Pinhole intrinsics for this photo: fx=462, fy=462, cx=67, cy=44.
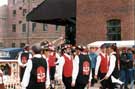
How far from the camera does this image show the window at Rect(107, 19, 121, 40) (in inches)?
1197

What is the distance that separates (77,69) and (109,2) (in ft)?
60.3

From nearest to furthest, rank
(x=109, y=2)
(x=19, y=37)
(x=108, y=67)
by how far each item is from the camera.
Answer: (x=108, y=67) < (x=109, y=2) < (x=19, y=37)

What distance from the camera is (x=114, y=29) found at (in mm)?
30688

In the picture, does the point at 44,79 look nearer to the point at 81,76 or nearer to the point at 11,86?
the point at 81,76

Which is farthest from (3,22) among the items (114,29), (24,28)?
(114,29)

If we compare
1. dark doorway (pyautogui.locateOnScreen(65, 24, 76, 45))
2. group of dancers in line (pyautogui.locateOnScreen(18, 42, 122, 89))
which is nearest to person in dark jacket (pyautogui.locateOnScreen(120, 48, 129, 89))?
group of dancers in line (pyautogui.locateOnScreen(18, 42, 122, 89))

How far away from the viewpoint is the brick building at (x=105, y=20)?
29891mm

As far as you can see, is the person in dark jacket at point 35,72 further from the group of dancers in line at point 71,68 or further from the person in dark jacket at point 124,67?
the person in dark jacket at point 124,67

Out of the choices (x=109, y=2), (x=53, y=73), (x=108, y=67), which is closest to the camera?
(x=108, y=67)

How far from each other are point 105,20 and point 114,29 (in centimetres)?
88

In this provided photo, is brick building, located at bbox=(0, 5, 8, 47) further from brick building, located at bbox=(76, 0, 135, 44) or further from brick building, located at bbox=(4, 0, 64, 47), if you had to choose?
brick building, located at bbox=(76, 0, 135, 44)

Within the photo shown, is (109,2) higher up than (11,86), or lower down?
higher up

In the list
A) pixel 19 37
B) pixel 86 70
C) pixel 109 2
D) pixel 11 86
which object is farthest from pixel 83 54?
pixel 19 37

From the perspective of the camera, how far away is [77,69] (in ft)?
42.1
